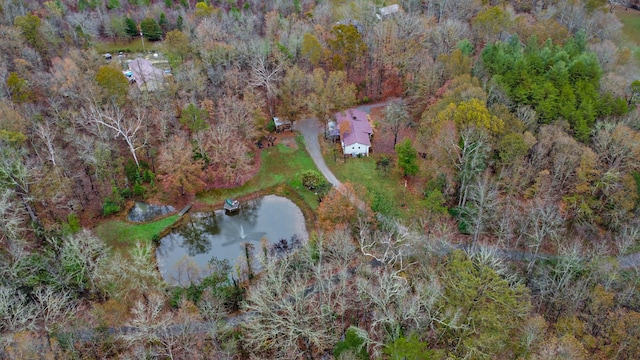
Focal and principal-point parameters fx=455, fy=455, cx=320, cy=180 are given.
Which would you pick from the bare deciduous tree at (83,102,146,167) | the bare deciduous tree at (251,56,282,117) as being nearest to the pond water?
the bare deciduous tree at (83,102,146,167)

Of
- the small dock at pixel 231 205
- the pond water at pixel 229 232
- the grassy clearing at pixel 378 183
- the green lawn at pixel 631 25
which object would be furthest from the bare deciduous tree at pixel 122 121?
the green lawn at pixel 631 25

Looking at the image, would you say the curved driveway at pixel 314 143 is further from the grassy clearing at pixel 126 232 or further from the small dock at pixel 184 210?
the grassy clearing at pixel 126 232

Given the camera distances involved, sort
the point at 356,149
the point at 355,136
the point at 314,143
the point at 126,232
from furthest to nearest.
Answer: the point at 314,143 → the point at 356,149 → the point at 355,136 → the point at 126,232

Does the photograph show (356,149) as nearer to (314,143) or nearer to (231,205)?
(314,143)

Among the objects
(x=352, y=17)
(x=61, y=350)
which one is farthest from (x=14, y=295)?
(x=352, y=17)

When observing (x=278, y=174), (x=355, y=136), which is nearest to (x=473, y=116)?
(x=355, y=136)

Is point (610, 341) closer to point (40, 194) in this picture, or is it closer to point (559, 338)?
point (559, 338)
